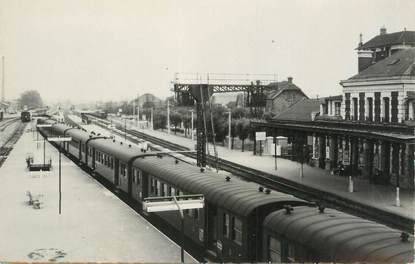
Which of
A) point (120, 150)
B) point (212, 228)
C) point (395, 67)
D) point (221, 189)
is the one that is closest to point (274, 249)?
point (221, 189)

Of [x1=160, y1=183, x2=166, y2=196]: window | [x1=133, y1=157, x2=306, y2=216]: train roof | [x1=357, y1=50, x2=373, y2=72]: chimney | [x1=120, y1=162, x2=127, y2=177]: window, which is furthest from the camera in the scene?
[x1=357, y1=50, x2=373, y2=72]: chimney

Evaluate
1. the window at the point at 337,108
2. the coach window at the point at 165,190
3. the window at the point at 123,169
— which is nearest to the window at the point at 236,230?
the coach window at the point at 165,190

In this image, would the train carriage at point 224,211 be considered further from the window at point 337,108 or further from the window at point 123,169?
the window at point 337,108

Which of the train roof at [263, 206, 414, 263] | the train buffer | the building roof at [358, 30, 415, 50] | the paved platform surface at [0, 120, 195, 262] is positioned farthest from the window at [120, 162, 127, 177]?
the building roof at [358, 30, 415, 50]

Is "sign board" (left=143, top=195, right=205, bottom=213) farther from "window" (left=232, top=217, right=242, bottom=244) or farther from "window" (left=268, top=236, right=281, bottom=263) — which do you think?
"window" (left=268, top=236, right=281, bottom=263)

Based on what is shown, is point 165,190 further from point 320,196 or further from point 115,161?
point 320,196

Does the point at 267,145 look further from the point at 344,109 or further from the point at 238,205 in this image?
the point at 238,205

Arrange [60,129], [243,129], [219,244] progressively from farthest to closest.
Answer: [60,129], [243,129], [219,244]
